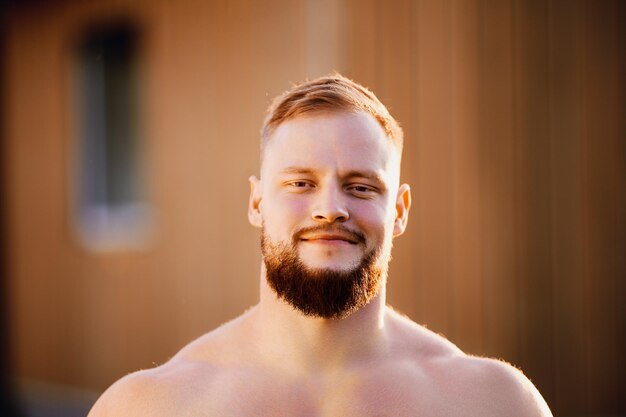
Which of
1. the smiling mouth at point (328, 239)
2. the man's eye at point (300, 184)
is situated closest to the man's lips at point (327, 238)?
the smiling mouth at point (328, 239)

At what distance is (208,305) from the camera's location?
25.5ft

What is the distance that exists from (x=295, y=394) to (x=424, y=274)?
4.03 meters

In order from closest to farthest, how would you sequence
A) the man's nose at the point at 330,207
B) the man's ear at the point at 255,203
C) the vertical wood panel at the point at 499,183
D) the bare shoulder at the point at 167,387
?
the man's nose at the point at 330,207 < the bare shoulder at the point at 167,387 < the man's ear at the point at 255,203 < the vertical wood panel at the point at 499,183

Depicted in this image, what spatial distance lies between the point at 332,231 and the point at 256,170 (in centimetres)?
501

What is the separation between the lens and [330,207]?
7.04ft

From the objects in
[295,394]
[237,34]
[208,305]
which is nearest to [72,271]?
[208,305]

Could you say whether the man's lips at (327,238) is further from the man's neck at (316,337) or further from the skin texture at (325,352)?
the man's neck at (316,337)

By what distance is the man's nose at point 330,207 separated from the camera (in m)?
2.14

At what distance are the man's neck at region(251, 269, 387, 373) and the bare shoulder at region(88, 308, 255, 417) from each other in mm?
133

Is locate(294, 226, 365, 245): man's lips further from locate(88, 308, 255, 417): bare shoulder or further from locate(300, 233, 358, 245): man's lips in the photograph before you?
locate(88, 308, 255, 417): bare shoulder

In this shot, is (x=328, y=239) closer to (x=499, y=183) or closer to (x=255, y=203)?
(x=255, y=203)

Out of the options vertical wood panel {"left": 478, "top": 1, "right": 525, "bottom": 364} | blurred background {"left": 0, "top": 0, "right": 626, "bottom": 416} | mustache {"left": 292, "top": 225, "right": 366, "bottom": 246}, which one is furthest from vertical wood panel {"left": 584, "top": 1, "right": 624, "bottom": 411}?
mustache {"left": 292, "top": 225, "right": 366, "bottom": 246}

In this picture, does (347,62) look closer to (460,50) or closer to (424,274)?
(460,50)

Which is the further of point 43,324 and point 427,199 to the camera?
point 43,324
